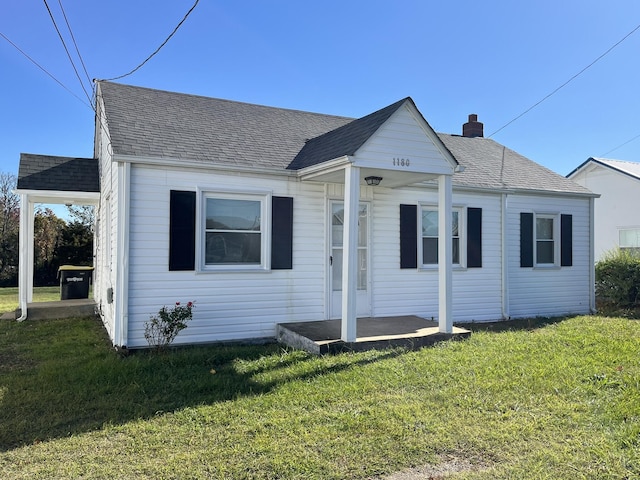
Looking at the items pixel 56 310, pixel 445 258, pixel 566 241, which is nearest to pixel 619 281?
pixel 566 241

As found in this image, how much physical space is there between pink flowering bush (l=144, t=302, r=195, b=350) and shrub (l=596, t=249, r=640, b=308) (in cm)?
1122

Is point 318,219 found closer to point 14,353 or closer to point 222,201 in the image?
point 222,201

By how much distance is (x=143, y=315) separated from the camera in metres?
7.02

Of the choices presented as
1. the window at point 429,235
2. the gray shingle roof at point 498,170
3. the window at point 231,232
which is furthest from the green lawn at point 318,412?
the gray shingle roof at point 498,170

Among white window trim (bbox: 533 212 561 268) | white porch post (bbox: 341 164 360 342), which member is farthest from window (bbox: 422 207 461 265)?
white porch post (bbox: 341 164 360 342)

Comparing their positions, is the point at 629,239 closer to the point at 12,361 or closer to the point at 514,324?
the point at 514,324

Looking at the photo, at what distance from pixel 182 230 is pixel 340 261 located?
2918mm

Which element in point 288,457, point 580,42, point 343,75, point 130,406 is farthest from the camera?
point 343,75

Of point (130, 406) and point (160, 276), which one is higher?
point (160, 276)

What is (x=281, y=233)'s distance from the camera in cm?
793

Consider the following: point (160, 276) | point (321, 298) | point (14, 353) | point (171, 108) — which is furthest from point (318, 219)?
point (14, 353)

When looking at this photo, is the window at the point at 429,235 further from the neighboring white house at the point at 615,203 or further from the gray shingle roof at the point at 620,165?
the gray shingle roof at the point at 620,165

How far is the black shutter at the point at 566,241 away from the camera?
429 inches

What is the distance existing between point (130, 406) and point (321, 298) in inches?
167
